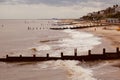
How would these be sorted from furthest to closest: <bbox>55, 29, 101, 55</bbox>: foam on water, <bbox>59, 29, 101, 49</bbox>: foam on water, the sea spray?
<bbox>59, 29, 101, 49</bbox>: foam on water → <bbox>55, 29, 101, 55</bbox>: foam on water → the sea spray

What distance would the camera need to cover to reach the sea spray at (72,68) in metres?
24.9

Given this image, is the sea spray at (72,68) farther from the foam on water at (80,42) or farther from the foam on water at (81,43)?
the foam on water at (80,42)

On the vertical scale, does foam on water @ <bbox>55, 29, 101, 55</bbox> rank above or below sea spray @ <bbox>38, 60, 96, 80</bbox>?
above

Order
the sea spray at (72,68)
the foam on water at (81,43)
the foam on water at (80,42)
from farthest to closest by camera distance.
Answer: the foam on water at (80,42), the foam on water at (81,43), the sea spray at (72,68)

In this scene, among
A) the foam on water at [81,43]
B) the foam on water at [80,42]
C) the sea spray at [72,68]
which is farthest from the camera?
the foam on water at [80,42]

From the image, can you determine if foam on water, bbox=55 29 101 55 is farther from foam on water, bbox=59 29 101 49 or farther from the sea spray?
the sea spray

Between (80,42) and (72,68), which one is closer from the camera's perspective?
(72,68)

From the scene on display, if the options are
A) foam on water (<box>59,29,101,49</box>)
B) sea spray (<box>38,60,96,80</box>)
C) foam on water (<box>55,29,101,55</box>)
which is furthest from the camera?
foam on water (<box>59,29,101,49</box>)

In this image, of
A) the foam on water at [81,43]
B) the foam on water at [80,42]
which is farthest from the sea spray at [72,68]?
the foam on water at [80,42]

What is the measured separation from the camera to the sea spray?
24.9 m

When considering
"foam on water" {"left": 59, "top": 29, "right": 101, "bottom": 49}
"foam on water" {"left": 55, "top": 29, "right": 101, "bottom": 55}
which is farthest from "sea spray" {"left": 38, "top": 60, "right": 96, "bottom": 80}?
"foam on water" {"left": 59, "top": 29, "right": 101, "bottom": 49}

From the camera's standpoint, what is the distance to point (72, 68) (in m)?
29.2

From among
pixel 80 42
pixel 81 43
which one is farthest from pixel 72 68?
pixel 80 42

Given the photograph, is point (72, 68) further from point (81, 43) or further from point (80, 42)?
point (80, 42)
